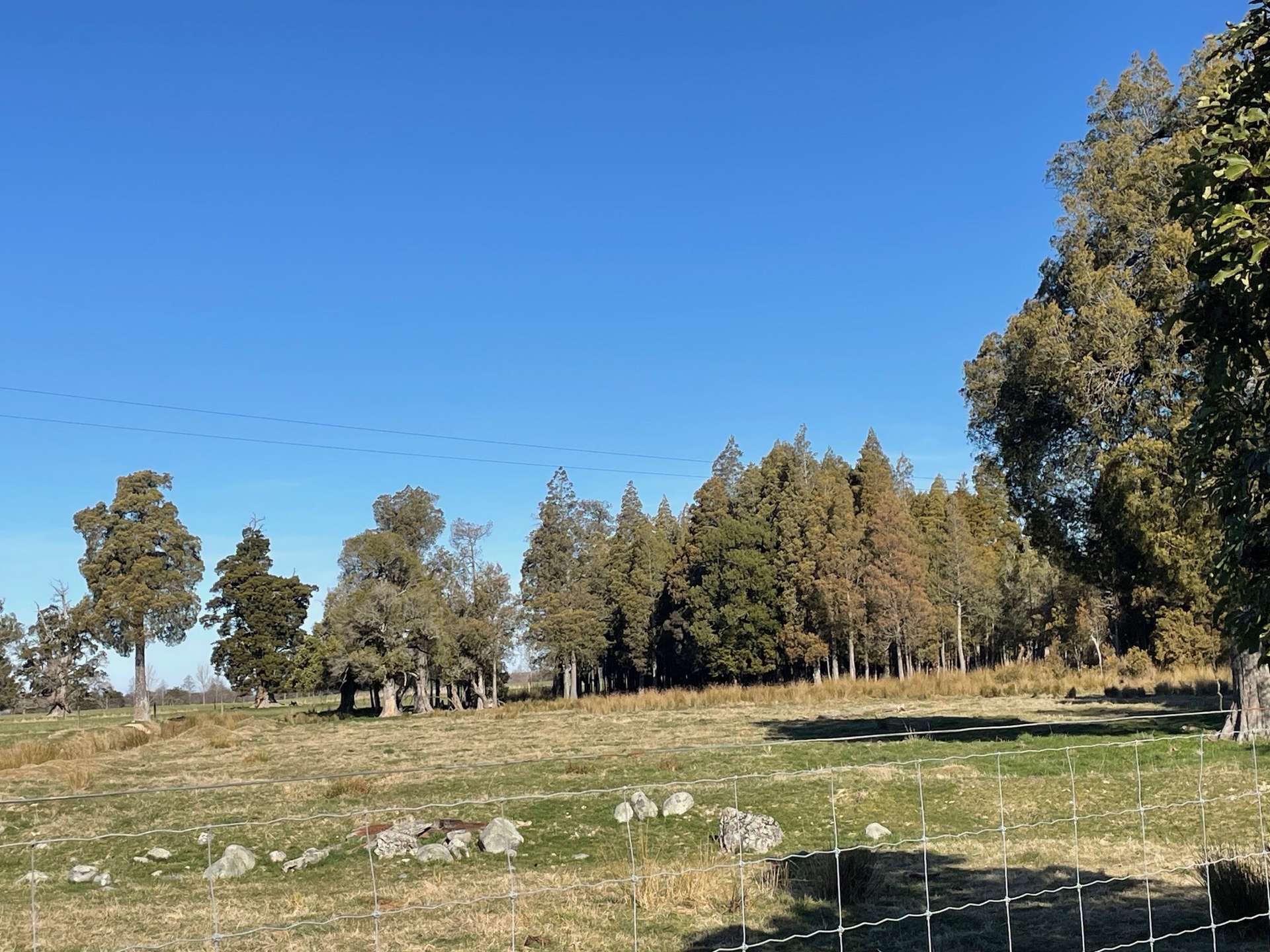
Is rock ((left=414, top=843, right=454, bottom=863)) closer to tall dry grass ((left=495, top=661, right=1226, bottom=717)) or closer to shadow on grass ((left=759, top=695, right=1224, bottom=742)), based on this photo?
shadow on grass ((left=759, top=695, right=1224, bottom=742))

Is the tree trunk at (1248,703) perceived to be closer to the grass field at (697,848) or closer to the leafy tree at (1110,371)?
the grass field at (697,848)

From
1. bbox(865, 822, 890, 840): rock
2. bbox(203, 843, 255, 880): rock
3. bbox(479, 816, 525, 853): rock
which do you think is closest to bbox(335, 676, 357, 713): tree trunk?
bbox(203, 843, 255, 880): rock

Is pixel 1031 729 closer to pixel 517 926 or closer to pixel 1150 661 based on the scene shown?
pixel 517 926

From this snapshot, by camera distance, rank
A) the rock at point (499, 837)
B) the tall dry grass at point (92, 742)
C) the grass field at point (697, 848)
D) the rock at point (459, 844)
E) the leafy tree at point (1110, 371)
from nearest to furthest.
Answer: the grass field at point (697, 848), the rock at point (459, 844), the rock at point (499, 837), the leafy tree at point (1110, 371), the tall dry grass at point (92, 742)

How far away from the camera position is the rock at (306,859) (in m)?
10.5

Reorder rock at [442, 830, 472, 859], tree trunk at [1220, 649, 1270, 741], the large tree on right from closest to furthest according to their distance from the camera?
1. the large tree on right
2. rock at [442, 830, 472, 859]
3. tree trunk at [1220, 649, 1270, 741]

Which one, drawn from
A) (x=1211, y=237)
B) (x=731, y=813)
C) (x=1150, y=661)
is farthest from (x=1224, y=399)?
(x=1150, y=661)

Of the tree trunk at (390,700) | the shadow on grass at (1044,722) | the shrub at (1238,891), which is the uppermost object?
the shrub at (1238,891)

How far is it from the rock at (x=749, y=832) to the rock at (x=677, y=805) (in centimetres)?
189

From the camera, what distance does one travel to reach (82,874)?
10.4 m

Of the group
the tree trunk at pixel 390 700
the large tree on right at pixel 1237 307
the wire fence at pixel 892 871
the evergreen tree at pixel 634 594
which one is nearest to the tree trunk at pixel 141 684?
the tree trunk at pixel 390 700

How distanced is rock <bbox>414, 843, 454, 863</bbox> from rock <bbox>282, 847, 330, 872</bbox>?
3.88ft

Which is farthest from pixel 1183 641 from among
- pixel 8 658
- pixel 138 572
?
pixel 8 658

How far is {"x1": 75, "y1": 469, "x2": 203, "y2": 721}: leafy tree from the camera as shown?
50.4 m
